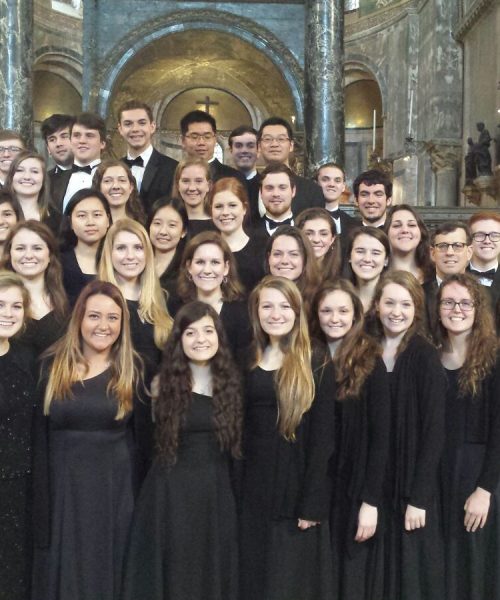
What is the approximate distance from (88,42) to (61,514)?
13791 mm

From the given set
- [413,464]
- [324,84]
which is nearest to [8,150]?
[413,464]

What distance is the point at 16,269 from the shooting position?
470 cm

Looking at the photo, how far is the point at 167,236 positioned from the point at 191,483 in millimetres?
1814

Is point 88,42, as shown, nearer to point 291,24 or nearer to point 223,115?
point 291,24

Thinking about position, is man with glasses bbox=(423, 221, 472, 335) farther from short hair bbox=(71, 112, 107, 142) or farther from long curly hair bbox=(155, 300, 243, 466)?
short hair bbox=(71, 112, 107, 142)

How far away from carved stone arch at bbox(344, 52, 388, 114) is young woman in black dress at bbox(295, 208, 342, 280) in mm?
18669

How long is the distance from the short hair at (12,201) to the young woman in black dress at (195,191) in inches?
43.8

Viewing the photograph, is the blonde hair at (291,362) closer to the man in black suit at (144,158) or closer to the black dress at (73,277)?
the black dress at (73,277)

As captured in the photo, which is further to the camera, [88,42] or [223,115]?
[223,115]

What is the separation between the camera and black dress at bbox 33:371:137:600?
13.2 feet

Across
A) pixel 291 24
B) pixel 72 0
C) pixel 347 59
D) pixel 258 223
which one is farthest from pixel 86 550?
pixel 72 0

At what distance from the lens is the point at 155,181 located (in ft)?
22.5

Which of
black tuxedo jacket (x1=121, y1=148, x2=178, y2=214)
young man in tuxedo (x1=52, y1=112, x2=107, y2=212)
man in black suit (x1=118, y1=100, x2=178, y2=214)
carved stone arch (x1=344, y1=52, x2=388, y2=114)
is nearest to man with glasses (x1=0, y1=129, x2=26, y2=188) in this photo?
young man in tuxedo (x1=52, y1=112, x2=107, y2=212)

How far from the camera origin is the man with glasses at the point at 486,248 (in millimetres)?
5715
